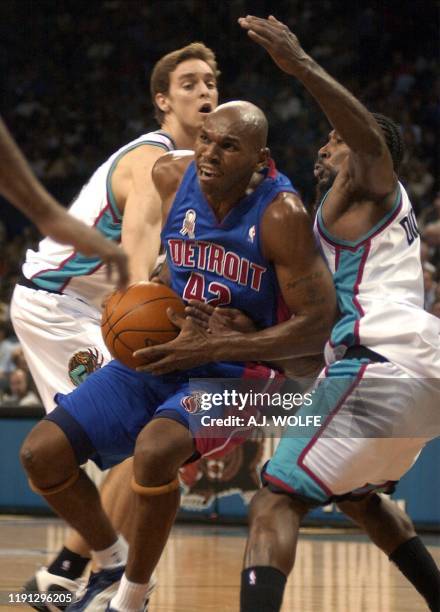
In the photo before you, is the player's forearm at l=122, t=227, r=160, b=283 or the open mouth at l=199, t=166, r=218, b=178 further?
the player's forearm at l=122, t=227, r=160, b=283

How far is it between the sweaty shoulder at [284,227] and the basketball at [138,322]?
43cm

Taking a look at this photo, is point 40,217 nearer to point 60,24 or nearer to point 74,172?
point 74,172

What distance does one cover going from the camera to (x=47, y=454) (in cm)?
452

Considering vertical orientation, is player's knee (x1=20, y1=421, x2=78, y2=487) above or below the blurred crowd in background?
below

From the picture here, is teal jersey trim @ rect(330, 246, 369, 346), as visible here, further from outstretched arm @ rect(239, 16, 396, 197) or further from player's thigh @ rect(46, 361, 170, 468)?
player's thigh @ rect(46, 361, 170, 468)

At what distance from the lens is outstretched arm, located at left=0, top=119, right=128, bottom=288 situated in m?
2.88

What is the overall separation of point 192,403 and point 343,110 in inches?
48.1

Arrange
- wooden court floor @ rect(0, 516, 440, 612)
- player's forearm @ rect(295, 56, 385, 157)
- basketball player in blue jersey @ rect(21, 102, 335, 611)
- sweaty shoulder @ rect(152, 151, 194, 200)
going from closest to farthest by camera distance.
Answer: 1. player's forearm @ rect(295, 56, 385, 157)
2. basketball player in blue jersey @ rect(21, 102, 335, 611)
3. sweaty shoulder @ rect(152, 151, 194, 200)
4. wooden court floor @ rect(0, 516, 440, 612)

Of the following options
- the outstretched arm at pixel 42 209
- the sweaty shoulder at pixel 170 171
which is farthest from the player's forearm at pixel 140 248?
the outstretched arm at pixel 42 209

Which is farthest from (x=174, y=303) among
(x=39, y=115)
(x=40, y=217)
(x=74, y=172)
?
(x=39, y=115)

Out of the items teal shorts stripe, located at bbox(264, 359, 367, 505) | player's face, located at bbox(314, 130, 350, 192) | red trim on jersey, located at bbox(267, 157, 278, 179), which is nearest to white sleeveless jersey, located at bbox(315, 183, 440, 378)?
teal shorts stripe, located at bbox(264, 359, 367, 505)

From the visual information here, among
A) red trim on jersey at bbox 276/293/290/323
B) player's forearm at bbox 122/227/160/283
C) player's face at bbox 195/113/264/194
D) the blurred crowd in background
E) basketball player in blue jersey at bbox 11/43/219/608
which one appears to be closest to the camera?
player's face at bbox 195/113/264/194

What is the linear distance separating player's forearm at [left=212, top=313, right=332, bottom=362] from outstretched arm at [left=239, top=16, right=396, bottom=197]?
562mm

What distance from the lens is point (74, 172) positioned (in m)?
15.7
